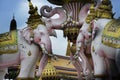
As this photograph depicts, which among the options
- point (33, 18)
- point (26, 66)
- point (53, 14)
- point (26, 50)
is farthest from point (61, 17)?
point (26, 66)

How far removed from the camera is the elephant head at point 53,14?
12.7 m

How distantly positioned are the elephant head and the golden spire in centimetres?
25

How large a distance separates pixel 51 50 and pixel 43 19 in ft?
3.04

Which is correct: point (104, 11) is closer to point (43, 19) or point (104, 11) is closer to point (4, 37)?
point (43, 19)

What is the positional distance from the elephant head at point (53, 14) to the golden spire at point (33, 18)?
25 centimetres

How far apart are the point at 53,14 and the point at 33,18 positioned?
691mm

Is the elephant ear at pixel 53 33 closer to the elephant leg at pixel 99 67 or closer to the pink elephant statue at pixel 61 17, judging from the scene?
the pink elephant statue at pixel 61 17

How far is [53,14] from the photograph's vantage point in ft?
42.8

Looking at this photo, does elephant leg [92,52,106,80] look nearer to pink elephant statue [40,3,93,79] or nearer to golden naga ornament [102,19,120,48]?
golden naga ornament [102,19,120,48]

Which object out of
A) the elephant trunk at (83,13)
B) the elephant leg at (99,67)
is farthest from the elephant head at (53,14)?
the elephant leg at (99,67)

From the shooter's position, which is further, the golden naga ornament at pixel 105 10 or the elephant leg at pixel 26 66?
the elephant leg at pixel 26 66

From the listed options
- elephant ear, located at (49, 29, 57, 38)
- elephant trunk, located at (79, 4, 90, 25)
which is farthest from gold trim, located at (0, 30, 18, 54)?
elephant trunk, located at (79, 4, 90, 25)

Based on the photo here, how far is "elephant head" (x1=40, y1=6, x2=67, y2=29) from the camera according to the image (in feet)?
41.6

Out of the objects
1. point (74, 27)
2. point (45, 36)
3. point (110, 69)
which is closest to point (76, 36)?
point (74, 27)
